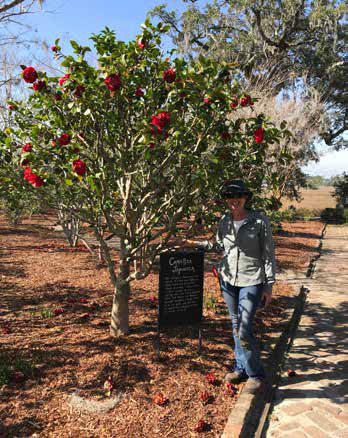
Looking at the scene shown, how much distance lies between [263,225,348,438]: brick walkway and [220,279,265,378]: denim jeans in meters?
0.48

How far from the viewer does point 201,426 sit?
2.99 meters

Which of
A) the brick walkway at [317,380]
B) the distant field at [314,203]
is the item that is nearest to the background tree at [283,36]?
the distant field at [314,203]

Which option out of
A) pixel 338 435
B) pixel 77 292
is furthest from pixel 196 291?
pixel 77 292

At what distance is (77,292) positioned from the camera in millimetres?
6500

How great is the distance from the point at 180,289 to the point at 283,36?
837 inches

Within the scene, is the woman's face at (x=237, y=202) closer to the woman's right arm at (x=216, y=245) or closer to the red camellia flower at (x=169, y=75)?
the woman's right arm at (x=216, y=245)

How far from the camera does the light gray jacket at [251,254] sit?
3.52 metres

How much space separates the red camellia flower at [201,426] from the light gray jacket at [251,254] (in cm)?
135

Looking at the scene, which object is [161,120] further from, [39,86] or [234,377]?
[234,377]

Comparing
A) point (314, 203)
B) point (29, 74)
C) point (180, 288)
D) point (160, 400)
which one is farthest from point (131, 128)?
point (314, 203)

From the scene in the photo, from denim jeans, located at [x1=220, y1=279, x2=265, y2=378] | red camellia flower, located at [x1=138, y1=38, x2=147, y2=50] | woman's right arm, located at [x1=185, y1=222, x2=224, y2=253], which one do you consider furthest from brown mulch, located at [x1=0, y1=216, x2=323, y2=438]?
red camellia flower, located at [x1=138, y1=38, x2=147, y2=50]

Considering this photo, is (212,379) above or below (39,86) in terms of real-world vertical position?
below

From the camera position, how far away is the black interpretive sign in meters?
4.09

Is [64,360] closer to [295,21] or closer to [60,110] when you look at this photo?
[60,110]
